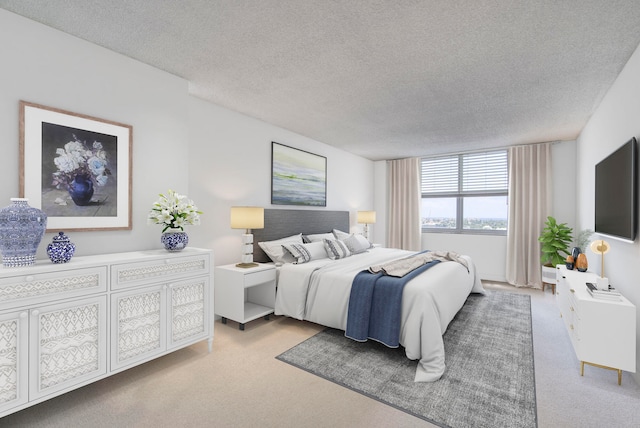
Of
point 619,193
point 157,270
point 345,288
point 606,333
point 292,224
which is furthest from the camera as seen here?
point 292,224

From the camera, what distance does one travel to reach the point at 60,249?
6.49ft

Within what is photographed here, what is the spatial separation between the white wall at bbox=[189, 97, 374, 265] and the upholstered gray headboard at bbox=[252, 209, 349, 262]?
0.20 m

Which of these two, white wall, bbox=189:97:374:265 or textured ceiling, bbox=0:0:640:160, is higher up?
textured ceiling, bbox=0:0:640:160

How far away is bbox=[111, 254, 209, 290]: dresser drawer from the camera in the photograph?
217 cm

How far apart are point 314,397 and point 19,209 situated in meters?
2.23

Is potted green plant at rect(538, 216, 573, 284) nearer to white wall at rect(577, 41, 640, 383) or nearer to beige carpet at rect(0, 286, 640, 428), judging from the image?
white wall at rect(577, 41, 640, 383)

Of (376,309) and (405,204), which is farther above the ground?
(405,204)

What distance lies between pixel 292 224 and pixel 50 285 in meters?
2.97

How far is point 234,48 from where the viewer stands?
7.77 ft

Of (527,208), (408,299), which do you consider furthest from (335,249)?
(527,208)

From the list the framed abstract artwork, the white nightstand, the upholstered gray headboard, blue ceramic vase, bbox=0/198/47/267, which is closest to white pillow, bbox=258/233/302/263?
the upholstered gray headboard

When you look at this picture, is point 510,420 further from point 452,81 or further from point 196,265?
point 452,81

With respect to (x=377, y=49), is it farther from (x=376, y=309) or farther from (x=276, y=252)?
(x=276, y=252)

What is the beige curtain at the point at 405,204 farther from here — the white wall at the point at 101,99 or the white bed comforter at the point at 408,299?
the white wall at the point at 101,99
